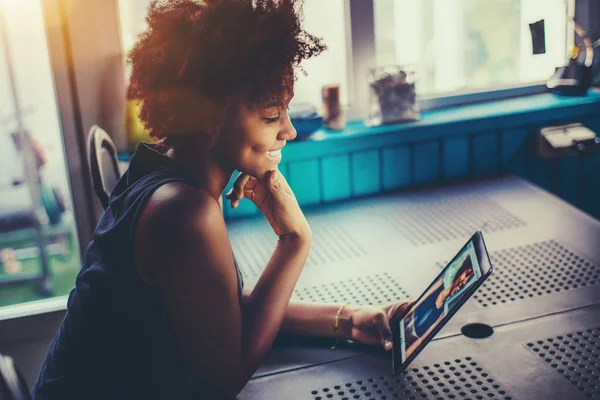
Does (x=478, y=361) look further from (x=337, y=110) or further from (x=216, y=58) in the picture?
(x=337, y=110)

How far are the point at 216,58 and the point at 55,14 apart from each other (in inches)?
43.7

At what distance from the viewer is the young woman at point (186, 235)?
3.25 ft

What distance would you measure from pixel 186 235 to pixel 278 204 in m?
0.30

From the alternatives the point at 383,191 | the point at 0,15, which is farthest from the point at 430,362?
the point at 0,15

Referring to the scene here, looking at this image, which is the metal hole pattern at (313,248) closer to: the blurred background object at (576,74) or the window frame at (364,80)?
the window frame at (364,80)

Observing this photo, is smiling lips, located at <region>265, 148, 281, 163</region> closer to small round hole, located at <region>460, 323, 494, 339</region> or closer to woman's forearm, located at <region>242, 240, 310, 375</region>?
woman's forearm, located at <region>242, 240, 310, 375</region>

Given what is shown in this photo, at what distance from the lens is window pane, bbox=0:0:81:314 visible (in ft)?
11.7

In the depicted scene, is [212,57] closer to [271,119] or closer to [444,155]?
[271,119]

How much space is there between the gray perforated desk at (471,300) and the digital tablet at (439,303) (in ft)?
0.15

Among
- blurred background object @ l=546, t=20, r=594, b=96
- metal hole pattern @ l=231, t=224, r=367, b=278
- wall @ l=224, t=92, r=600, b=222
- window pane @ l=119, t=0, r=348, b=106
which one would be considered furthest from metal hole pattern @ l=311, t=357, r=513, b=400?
blurred background object @ l=546, t=20, r=594, b=96

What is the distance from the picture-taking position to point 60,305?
2.03 meters

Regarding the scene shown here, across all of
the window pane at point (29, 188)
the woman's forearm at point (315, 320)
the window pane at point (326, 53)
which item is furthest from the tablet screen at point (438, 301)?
the window pane at point (29, 188)

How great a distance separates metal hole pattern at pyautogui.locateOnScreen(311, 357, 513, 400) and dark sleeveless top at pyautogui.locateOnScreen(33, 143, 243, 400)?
0.82 feet

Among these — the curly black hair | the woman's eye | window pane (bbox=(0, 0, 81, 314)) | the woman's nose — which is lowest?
window pane (bbox=(0, 0, 81, 314))
